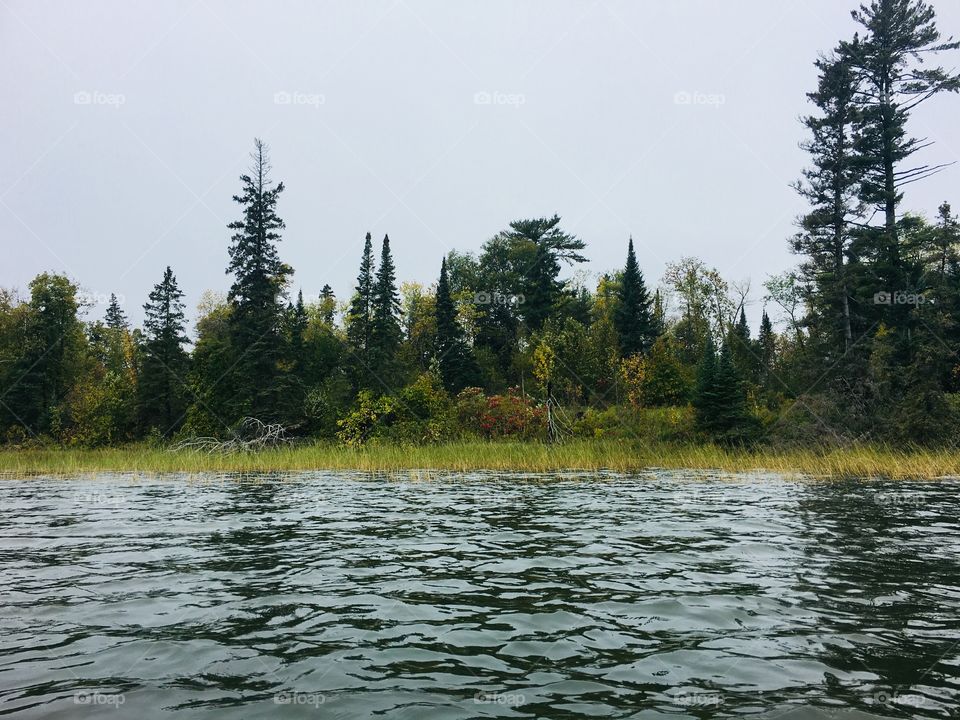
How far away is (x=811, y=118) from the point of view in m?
45.4

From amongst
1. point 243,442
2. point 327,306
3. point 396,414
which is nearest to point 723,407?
point 396,414

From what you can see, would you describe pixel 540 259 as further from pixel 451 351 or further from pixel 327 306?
pixel 327 306

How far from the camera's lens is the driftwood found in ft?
118

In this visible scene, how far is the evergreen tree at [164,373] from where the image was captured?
5981cm

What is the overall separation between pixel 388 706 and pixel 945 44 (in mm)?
51385

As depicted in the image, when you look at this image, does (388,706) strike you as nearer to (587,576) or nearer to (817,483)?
(587,576)

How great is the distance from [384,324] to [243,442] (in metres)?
29.3

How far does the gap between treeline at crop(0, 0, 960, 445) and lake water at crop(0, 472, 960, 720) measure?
2721cm

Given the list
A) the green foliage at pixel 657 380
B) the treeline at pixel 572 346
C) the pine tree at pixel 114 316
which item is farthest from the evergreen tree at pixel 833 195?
the pine tree at pixel 114 316

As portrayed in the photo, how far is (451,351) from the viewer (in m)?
64.1

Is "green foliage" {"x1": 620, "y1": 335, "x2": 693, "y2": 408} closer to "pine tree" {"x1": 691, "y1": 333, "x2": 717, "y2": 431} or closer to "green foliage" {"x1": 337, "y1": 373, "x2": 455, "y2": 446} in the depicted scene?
"pine tree" {"x1": 691, "y1": 333, "x2": 717, "y2": 431}

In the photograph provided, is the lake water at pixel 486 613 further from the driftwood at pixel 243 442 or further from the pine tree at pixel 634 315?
the pine tree at pixel 634 315

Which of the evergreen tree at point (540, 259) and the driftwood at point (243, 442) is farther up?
the evergreen tree at point (540, 259)

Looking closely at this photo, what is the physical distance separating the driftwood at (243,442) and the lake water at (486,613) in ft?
69.3
